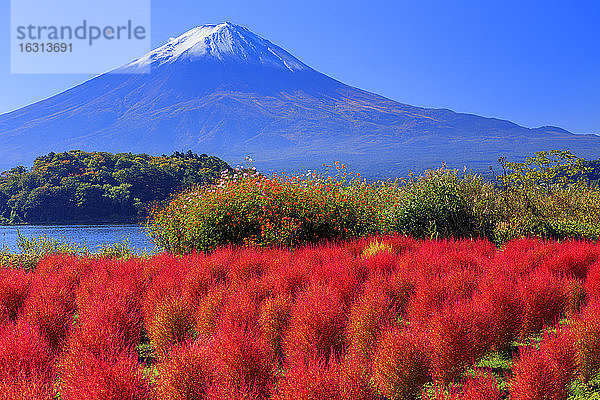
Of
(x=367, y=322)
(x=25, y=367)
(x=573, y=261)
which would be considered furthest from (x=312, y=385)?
(x=573, y=261)

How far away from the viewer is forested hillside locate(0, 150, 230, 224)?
5965 centimetres

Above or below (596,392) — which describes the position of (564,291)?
above

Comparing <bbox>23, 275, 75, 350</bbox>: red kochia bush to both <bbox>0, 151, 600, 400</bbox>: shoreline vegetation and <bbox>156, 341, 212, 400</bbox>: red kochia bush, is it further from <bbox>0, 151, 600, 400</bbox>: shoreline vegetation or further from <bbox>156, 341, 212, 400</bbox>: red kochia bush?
<bbox>156, 341, 212, 400</bbox>: red kochia bush

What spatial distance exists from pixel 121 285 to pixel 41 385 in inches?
105

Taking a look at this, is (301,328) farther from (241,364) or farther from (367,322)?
(241,364)

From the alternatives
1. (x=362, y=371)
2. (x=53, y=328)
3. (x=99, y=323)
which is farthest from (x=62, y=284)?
(x=362, y=371)

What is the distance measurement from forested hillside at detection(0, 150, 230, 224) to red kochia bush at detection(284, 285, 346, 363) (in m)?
52.0

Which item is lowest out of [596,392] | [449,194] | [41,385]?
[596,392]

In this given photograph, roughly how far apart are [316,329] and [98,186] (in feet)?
203

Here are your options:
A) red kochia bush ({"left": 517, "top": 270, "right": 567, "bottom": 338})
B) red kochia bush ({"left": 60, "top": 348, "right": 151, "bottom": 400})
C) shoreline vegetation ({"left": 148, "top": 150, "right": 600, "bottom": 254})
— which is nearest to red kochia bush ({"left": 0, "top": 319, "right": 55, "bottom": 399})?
red kochia bush ({"left": 60, "top": 348, "right": 151, "bottom": 400})

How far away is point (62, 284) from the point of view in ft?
21.4

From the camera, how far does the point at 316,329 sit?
4.35 metres

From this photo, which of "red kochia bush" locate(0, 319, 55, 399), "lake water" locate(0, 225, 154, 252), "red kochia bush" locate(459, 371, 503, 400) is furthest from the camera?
"lake water" locate(0, 225, 154, 252)

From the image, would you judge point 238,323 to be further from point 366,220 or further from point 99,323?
point 366,220
